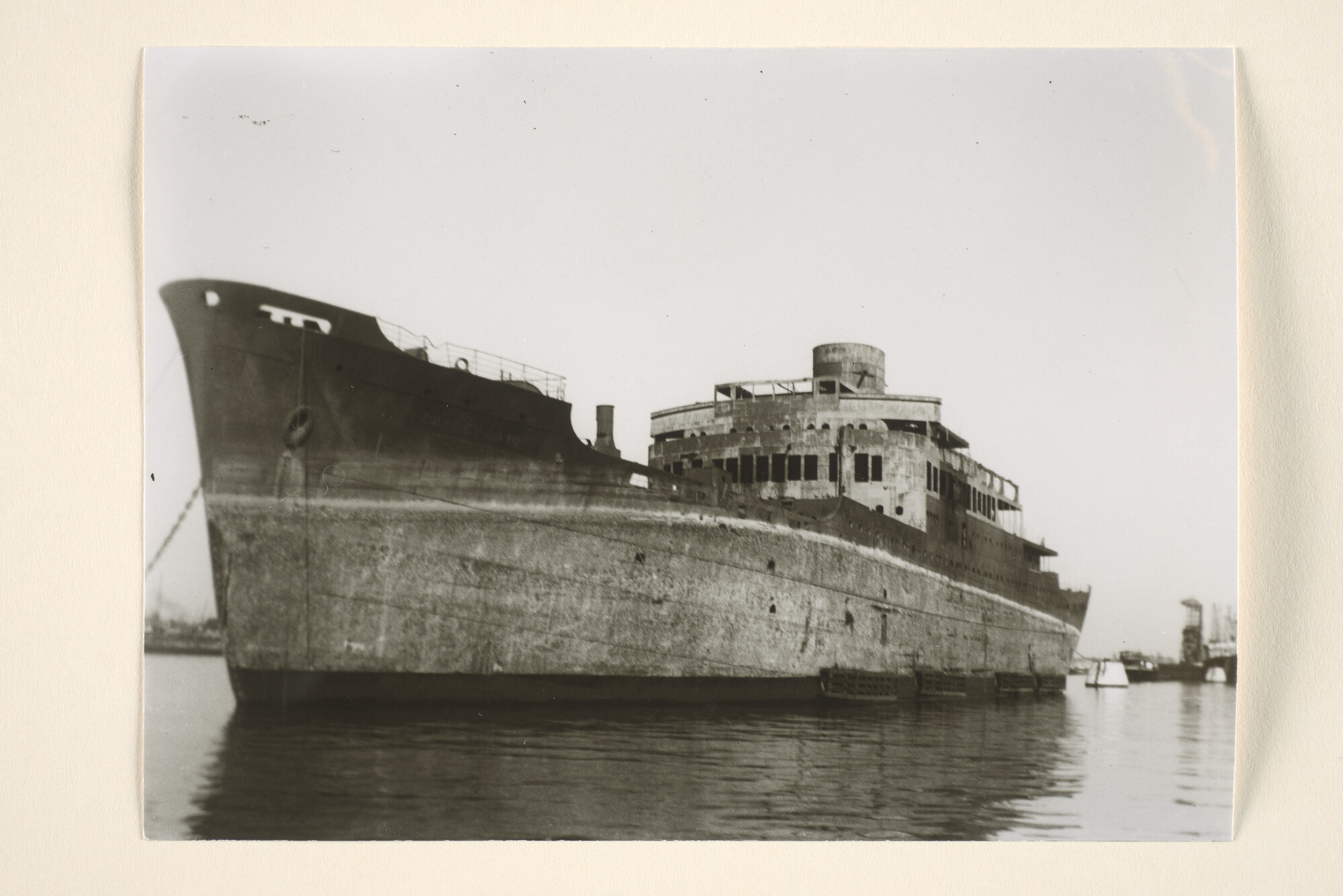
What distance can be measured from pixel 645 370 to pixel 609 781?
1611 millimetres

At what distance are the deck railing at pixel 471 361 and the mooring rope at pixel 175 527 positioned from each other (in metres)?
0.92

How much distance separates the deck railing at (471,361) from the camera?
3.87 m

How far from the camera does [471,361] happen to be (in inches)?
155

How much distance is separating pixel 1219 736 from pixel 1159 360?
146 cm

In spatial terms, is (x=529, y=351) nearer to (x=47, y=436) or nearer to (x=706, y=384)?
(x=706, y=384)

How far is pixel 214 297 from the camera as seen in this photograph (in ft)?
12.4

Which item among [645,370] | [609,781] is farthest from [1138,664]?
[645,370]

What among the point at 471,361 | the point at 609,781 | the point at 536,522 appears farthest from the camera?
the point at 536,522

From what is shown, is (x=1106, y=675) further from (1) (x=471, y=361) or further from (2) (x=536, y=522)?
(1) (x=471, y=361)

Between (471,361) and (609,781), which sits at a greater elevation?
(471,361)

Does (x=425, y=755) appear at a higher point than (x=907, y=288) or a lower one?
lower

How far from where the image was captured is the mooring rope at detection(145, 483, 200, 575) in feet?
12.0

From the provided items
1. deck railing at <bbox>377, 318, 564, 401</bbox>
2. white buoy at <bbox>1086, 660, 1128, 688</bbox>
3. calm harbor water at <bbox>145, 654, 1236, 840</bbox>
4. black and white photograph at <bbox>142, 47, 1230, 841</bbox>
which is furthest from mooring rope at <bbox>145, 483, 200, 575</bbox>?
white buoy at <bbox>1086, 660, 1128, 688</bbox>

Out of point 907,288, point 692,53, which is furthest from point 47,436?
point 907,288
